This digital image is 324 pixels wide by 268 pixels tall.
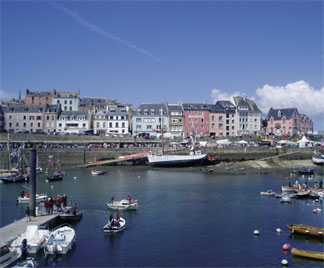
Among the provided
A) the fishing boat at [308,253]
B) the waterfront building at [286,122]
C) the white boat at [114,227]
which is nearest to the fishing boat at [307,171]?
the fishing boat at [308,253]

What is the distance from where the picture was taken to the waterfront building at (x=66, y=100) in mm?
116750

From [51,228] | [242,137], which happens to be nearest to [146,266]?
[51,228]

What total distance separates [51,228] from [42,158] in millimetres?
51053

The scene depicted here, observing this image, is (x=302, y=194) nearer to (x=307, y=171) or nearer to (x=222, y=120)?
(x=307, y=171)

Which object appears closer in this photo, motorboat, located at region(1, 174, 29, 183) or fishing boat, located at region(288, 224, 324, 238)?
fishing boat, located at region(288, 224, 324, 238)

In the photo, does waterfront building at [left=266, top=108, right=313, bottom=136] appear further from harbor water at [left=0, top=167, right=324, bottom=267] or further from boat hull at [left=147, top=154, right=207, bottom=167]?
harbor water at [left=0, top=167, right=324, bottom=267]

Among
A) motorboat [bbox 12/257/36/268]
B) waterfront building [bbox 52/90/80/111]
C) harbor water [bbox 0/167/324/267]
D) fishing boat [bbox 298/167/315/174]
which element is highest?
waterfront building [bbox 52/90/80/111]

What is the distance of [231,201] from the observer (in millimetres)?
41625

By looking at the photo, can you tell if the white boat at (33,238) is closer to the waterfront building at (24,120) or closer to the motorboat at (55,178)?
the motorboat at (55,178)

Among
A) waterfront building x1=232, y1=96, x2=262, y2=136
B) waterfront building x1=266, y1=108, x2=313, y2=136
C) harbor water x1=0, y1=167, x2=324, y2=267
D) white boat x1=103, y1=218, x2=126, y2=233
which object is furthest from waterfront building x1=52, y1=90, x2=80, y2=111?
white boat x1=103, y1=218, x2=126, y2=233

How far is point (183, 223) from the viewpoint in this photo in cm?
3278

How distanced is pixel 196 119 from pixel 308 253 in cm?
8109

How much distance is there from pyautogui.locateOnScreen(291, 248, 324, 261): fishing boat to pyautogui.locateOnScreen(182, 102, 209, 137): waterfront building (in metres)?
79.3

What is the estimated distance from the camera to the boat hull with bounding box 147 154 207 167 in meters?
74.9
